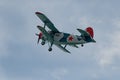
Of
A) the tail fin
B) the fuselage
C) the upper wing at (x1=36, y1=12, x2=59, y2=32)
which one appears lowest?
the fuselage

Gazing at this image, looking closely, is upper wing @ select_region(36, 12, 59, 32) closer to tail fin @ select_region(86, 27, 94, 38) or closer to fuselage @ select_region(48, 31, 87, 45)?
fuselage @ select_region(48, 31, 87, 45)

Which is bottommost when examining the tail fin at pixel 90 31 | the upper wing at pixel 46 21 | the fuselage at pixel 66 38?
the fuselage at pixel 66 38

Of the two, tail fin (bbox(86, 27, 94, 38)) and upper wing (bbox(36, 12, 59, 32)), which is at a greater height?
tail fin (bbox(86, 27, 94, 38))

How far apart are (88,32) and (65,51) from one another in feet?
18.7

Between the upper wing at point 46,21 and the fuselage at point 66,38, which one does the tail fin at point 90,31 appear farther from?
the upper wing at point 46,21

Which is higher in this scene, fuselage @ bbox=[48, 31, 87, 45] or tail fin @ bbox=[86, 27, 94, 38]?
tail fin @ bbox=[86, 27, 94, 38]

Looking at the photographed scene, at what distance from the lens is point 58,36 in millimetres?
115812

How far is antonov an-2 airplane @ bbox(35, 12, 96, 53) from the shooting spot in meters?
113

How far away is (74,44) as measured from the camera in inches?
4498

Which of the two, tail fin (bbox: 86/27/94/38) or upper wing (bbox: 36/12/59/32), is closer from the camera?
upper wing (bbox: 36/12/59/32)

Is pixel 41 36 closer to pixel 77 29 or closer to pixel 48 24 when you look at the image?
pixel 48 24

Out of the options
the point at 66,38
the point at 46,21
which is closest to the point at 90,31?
the point at 66,38

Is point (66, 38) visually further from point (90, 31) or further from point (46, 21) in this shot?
point (90, 31)

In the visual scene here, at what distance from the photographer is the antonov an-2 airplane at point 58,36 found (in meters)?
113
